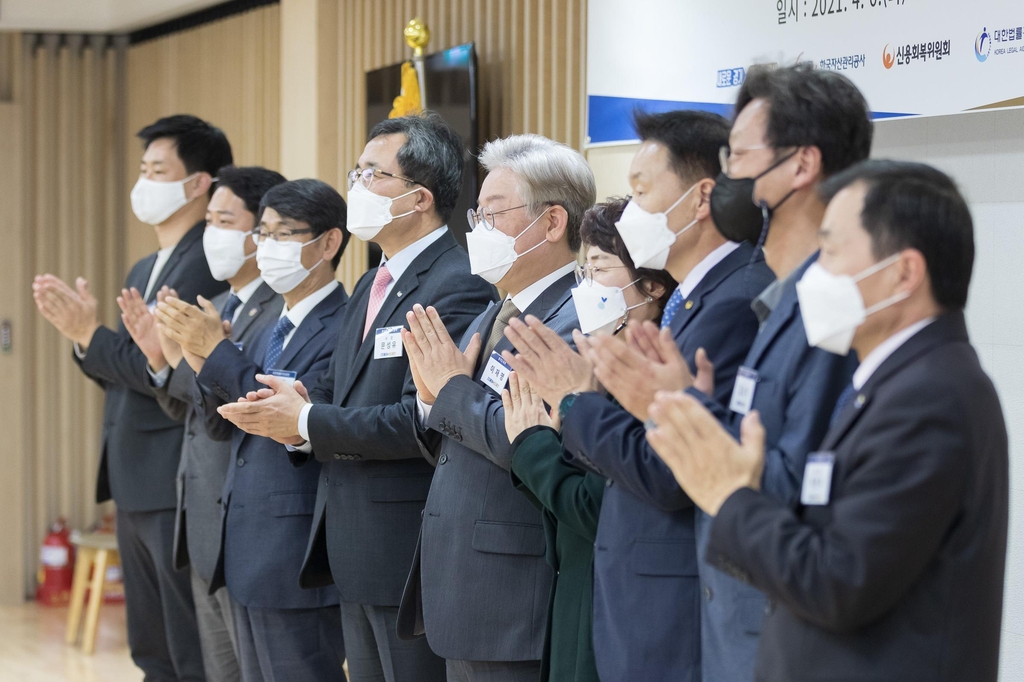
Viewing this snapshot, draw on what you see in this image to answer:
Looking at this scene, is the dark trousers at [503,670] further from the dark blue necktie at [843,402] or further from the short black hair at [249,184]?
the short black hair at [249,184]

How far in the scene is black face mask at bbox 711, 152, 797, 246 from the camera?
201 cm

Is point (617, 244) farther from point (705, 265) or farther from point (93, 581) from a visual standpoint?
point (93, 581)

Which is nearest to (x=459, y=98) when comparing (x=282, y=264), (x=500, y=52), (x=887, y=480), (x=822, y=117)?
(x=500, y=52)

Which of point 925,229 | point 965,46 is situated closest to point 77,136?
point 965,46

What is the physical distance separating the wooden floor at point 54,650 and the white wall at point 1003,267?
383 cm

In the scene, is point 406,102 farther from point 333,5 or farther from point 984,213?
point 984,213

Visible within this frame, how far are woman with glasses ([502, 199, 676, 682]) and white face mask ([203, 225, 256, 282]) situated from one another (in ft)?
5.62

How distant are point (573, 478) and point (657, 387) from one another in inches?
17.3

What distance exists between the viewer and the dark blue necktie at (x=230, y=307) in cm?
388

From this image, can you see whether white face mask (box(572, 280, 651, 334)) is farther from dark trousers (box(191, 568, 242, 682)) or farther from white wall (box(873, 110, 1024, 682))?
dark trousers (box(191, 568, 242, 682))

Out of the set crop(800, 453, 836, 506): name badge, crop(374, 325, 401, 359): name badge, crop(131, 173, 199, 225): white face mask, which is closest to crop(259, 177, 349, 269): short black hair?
crop(374, 325, 401, 359): name badge

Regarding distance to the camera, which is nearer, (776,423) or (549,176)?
(776,423)

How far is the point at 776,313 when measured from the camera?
6.07 ft

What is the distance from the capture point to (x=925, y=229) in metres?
1.56
